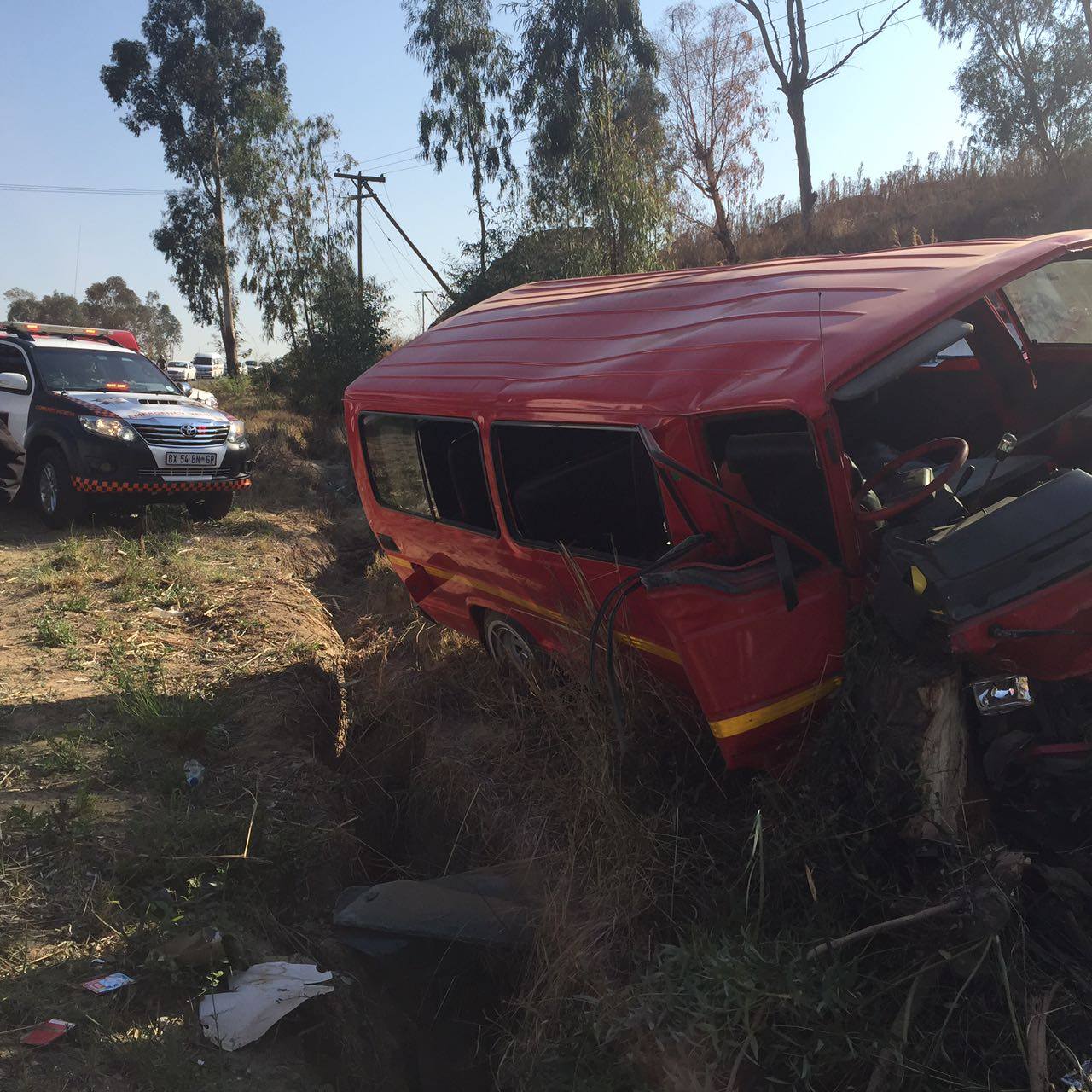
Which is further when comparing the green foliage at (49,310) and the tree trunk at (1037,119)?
the green foliage at (49,310)

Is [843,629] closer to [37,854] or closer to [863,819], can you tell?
[863,819]

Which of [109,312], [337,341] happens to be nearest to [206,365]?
[109,312]

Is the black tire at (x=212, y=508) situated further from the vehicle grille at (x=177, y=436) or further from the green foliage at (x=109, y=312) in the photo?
the green foliage at (x=109, y=312)

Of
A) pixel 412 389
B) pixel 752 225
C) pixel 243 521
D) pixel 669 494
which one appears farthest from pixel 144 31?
pixel 669 494

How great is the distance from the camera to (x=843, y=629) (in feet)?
9.74

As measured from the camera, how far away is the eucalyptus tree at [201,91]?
97.0ft

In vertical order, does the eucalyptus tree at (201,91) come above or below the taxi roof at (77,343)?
above

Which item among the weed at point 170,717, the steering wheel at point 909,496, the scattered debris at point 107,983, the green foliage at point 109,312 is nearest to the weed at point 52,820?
the weed at point 170,717

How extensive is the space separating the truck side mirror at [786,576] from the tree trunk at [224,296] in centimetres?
2955

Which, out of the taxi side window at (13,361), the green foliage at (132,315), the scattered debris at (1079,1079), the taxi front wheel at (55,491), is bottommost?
the scattered debris at (1079,1079)

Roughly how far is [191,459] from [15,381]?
6.27 ft

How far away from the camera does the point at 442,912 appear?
3639 millimetres

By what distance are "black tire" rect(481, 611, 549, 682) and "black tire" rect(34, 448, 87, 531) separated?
536 centimetres

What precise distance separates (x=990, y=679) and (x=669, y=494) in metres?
1.20
